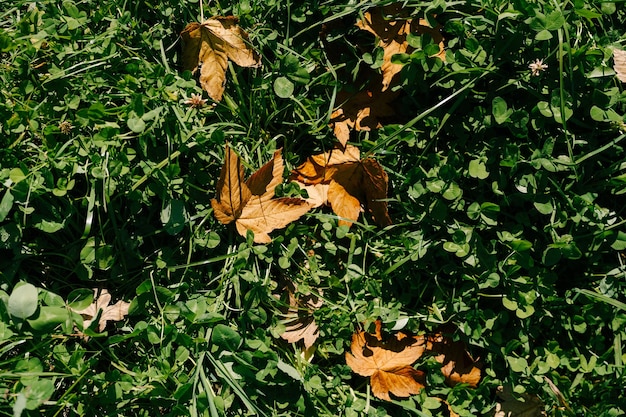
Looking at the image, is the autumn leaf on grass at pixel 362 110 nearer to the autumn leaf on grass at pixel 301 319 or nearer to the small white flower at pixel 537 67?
the small white flower at pixel 537 67

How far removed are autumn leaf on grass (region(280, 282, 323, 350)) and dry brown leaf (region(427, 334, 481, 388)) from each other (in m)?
0.46

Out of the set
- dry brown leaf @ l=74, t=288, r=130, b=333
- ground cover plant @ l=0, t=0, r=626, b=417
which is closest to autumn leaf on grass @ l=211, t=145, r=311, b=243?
ground cover plant @ l=0, t=0, r=626, b=417

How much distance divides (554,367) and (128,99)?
191 centimetres

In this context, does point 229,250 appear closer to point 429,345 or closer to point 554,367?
point 429,345

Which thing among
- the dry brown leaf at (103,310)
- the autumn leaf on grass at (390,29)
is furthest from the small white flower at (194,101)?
the dry brown leaf at (103,310)

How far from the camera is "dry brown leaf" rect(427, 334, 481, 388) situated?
7.84 ft

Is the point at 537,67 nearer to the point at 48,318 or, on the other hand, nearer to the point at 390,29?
the point at 390,29

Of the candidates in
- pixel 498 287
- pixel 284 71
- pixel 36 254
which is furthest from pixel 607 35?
pixel 36 254

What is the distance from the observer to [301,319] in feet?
8.06

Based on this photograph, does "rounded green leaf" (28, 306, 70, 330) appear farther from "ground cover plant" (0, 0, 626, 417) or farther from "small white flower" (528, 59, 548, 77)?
"small white flower" (528, 59, 548, 77)

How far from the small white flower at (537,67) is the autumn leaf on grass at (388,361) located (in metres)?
1.09

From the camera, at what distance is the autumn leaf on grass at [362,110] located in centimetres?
252

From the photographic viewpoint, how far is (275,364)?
88.0 inches

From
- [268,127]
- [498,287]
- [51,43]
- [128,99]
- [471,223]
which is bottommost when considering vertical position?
[498,287]
